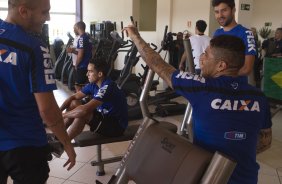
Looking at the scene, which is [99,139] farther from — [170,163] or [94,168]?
[170,163]

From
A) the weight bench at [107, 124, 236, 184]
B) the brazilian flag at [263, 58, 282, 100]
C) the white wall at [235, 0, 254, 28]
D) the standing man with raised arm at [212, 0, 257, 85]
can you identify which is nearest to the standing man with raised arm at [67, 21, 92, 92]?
the white wall at [235, 0, 254, 28]

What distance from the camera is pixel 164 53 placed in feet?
27.8

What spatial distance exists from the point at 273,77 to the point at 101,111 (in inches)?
147

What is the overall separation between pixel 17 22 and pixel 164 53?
7.22 meters

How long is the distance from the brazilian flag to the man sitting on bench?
348 centimetres

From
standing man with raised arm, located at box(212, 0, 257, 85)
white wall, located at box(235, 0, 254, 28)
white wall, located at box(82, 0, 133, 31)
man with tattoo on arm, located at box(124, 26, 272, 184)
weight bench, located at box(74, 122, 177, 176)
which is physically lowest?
weight bench, located at box(74, 122, 177, 176)

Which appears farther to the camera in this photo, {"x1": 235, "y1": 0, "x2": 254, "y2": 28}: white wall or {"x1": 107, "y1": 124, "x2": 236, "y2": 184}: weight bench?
{"x1": 235, "y1": 0, "x2": 254, "y2": 28}: white wall

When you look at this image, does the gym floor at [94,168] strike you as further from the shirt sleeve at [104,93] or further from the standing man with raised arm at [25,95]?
the standing man with raised arm at [25,95]

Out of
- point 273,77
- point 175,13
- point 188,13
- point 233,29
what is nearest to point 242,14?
point 273,77

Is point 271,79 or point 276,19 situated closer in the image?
point 271,79

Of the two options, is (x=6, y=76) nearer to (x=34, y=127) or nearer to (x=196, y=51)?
(x=34, y=127)

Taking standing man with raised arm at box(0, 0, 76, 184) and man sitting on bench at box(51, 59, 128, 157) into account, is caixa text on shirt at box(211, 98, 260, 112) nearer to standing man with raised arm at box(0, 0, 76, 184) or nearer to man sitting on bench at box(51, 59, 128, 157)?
standing man with raised arm at box(0, 0, 76, 184)

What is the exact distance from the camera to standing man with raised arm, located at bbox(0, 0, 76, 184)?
4.35ft

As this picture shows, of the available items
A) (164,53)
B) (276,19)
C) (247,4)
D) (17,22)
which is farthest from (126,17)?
(17,22)
